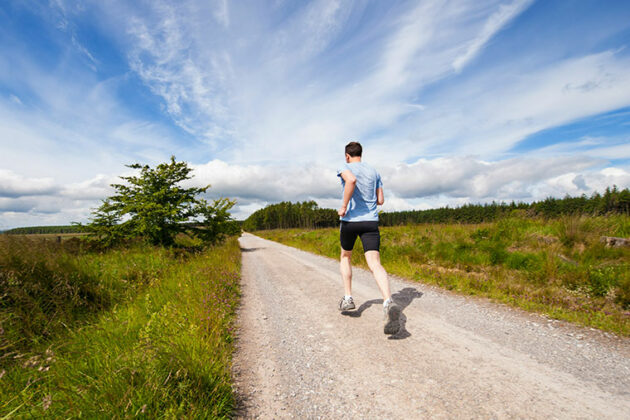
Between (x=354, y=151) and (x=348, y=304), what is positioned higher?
(x=354, y=151)

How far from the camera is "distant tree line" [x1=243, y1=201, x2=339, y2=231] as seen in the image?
331 ft

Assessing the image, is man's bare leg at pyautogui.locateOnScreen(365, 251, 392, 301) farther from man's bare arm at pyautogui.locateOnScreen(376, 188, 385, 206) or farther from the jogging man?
man's bare arm at pyautogui.locateOnScreen(376, 188, 385, 206)

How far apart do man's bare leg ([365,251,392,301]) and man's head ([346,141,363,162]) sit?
1.46 meters

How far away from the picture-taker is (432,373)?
2.39m

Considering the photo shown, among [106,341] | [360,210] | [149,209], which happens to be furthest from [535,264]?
[149,209]

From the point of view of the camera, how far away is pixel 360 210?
12.2ft

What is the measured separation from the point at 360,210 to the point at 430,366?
1.99 m

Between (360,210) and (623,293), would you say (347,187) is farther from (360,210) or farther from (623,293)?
(623,293)

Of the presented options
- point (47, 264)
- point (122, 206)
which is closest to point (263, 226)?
point (122, 206)

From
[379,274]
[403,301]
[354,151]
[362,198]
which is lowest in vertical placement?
[403,301]

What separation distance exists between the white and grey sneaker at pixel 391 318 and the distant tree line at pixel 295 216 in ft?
313

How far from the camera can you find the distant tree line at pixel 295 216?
10095cm

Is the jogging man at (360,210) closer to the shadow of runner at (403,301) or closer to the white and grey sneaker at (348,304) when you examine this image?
the white and grey sneaker at (348,304)

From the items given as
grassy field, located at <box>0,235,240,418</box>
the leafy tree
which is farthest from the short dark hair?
the leafy tree
